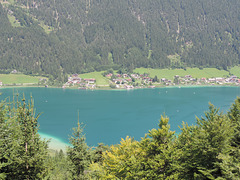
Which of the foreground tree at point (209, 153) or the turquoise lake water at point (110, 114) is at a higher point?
the foreground tree at point (209, 153)

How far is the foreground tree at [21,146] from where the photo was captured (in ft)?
49.2

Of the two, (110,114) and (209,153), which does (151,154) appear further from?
(110,114)

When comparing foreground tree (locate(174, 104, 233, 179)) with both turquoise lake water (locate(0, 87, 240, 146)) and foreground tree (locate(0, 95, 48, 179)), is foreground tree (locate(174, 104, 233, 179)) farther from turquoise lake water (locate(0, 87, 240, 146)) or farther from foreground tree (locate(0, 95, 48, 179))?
turquoise lake water (locate(0, 87, 240, 146))

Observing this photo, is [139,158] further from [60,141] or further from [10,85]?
[10,85]

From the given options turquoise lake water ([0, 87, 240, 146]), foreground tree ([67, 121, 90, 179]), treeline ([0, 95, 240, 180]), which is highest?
treeline ([0, 95, 240, 180])

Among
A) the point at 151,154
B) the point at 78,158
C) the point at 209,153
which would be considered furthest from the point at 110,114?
the point at 209,153

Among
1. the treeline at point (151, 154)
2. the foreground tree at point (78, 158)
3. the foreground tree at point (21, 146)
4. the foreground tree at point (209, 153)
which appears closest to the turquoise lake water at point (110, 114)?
the foreground tree at point (78, 158)

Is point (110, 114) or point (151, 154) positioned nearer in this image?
point (151, 154)

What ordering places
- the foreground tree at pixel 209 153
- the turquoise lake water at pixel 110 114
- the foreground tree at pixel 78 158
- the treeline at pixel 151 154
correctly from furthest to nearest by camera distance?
the turquoise lake water at pixel 110 114
the foreground tree at pixel 78 158
the foreground tree at pixel 209 153
the treeline at pixel 151 154

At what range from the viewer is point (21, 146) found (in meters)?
16.4

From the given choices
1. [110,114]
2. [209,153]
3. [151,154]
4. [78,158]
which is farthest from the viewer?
[110,114]

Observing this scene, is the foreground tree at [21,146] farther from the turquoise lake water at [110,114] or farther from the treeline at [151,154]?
the turquoise lake water at [110,114]

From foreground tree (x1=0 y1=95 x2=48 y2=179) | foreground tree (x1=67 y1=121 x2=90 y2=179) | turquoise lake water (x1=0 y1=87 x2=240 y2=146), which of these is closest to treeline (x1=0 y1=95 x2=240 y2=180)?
foreground tree (x1=0 y1=95 x2=48 y2=179)

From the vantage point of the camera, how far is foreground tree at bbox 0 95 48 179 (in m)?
15.0
